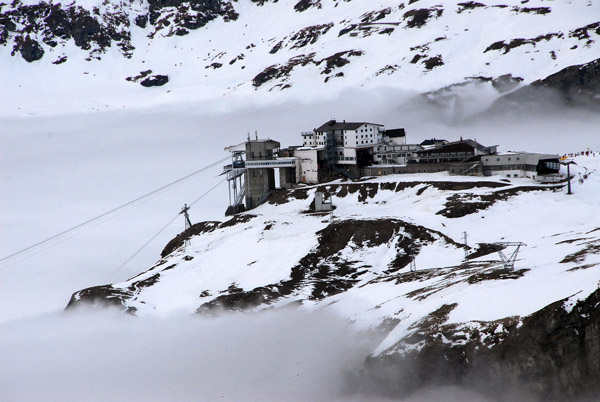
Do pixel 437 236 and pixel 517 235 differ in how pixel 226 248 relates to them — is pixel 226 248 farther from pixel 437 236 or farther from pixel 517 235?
pixel 517 235

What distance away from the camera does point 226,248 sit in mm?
80938

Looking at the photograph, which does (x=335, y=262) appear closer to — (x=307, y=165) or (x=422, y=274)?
(x=422, y=274)

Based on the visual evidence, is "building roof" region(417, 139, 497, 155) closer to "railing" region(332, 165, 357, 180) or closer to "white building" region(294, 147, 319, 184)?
"railing" region(332, 165, 357, 180)

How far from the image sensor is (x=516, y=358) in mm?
36406

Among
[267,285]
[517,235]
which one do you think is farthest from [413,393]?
[517,235]

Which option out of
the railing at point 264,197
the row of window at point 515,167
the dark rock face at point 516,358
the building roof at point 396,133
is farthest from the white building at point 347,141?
the dark rock face at point 516,358

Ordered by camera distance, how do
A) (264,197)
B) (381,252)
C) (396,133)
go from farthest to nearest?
(396,133)
(264,197)
(381,252)

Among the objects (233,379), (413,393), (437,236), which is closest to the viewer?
(413,393)

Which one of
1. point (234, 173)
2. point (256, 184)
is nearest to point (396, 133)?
point (256, 184)

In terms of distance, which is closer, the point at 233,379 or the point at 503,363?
the point at 503,363

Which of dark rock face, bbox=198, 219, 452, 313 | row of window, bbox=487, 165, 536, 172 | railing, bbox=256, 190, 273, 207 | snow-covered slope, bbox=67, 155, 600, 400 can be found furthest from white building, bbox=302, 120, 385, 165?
dark rock face, bbox=198, 219, 452, 313

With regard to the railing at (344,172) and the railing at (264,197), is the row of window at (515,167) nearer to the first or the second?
the railing at (344,172)

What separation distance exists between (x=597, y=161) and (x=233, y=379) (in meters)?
82.6

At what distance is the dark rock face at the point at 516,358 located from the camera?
34844 millimetres
